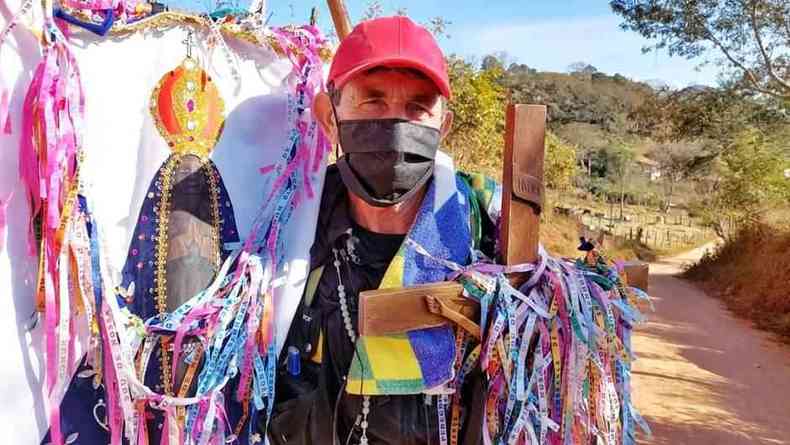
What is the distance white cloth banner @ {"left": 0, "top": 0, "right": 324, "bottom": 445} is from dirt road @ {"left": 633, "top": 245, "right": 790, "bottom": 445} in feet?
15.6

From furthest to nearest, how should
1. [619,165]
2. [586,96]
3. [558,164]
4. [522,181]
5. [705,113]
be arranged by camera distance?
[586,96] → [619,165] → [558,164] → [705,113] → [522,181]

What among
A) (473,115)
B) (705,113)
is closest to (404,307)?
(473,115)

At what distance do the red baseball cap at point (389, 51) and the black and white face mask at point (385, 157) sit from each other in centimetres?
10

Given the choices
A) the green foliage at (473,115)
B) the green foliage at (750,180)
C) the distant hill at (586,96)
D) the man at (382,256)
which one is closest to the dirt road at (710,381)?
the green foliage at (473,115)

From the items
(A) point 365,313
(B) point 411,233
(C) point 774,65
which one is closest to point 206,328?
(A) point 365,313

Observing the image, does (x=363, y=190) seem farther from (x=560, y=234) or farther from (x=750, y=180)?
(x=750, y=180)

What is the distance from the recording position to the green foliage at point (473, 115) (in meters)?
9.98

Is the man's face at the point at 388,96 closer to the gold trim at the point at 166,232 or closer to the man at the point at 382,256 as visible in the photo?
the man at the point at 382,256

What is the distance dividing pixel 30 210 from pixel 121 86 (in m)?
0.30

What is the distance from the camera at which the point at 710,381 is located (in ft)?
22.3

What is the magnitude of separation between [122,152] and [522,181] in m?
0.79

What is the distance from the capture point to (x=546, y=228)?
1441cm

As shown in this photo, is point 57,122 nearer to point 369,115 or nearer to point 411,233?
point 369,115

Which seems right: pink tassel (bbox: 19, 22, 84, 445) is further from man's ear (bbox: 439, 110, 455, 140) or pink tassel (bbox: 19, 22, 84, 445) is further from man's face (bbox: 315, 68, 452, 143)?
man's ear (bbox: 439, 110, 455, 140)
